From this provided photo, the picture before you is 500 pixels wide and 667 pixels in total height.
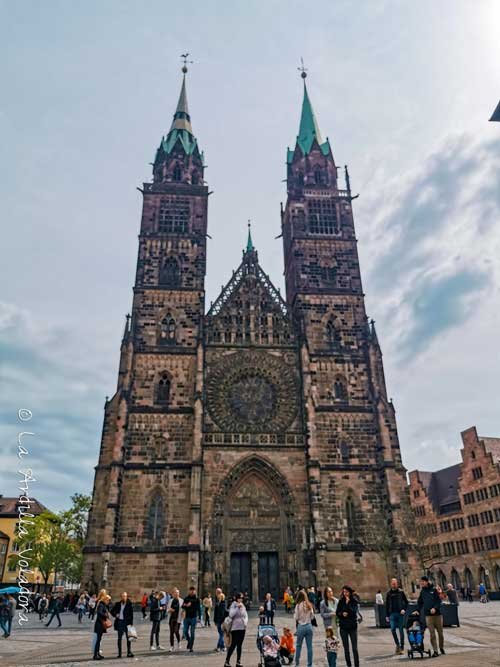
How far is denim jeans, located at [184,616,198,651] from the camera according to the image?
12.6 metres

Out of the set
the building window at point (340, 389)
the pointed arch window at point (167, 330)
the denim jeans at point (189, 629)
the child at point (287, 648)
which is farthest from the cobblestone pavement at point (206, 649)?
the pointed arch window at point (167, 330)

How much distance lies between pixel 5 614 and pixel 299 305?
2445 cm

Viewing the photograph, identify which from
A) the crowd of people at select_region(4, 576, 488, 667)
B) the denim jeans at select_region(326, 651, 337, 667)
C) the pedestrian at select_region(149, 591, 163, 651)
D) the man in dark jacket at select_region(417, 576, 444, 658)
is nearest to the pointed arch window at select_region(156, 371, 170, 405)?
the crowd of people at select_region(4, 576, 488, 667)

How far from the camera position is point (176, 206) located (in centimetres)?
3841

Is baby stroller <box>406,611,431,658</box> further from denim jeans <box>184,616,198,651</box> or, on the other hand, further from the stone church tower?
the stone church tower

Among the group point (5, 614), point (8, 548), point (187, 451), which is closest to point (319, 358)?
point (187, 451)

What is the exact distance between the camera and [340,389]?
3275 centimetres

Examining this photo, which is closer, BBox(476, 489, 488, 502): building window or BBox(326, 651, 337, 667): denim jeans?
BBox(326, 651, 337, 667): denim jeans

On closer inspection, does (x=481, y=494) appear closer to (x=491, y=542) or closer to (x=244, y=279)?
(x=491, y=542)

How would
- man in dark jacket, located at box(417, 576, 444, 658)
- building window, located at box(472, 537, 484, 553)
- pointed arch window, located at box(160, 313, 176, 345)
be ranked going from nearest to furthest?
man in dark jacket, located at box(417, 576, 444, 658), pointed arch window, located at box(160, 313, 176, 345), building window, located at box(472, 537, 484, 553)

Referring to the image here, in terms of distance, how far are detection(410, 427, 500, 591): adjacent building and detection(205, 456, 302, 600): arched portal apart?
15.7 meters

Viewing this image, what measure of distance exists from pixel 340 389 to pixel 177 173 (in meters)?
21.6

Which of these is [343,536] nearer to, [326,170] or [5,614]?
[5,614]

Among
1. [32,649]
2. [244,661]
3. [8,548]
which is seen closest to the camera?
[244,661]
